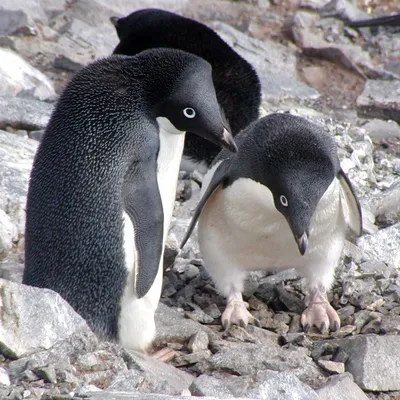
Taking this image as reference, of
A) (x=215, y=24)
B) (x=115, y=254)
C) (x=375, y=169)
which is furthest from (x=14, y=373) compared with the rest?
(x=215, y=24)

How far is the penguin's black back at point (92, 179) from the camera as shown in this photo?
3.24m

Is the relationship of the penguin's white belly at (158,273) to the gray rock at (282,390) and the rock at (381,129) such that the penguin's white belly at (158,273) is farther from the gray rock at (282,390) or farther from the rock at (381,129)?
the rock at (381,129)

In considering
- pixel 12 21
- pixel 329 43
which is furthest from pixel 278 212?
pixel 329 43

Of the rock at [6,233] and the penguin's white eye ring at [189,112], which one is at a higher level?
the penguin's white eye ring at [189,112]

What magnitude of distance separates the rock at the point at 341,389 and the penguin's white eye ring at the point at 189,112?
1.07 m

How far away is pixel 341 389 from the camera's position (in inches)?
118

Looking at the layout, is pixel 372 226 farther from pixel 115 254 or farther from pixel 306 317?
pixel 115 254

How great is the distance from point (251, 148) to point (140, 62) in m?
0.64

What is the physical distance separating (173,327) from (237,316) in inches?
14.0

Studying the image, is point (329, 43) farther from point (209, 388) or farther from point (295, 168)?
point (209, 388)

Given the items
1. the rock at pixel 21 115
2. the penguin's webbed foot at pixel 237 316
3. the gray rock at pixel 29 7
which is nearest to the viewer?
the penguin's webbed foot at pixel 237 316

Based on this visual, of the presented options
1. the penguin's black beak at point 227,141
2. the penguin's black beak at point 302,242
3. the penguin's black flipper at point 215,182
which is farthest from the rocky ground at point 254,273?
the penguin's black beak at point 227,141

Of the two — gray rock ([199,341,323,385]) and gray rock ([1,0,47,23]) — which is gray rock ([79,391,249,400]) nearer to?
gray rock ([199,341,323,385])

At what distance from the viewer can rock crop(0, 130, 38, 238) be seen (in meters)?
4.29
